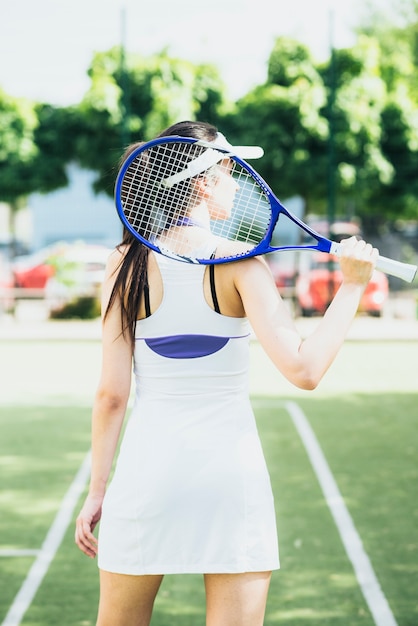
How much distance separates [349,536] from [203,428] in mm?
3398

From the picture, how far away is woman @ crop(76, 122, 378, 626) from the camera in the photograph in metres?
2.23

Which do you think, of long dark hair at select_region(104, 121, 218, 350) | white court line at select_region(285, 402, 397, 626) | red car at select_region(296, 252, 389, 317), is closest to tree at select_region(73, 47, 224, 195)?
red car at select_region(296, 252, 389, 317)

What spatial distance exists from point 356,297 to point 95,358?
12.3 meters

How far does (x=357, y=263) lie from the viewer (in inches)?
88.3

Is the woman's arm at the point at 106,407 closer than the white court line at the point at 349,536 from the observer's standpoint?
Yes

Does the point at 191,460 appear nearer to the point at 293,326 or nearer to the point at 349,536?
the point at 293,326

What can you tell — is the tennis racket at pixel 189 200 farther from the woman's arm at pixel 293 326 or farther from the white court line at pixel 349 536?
the white court line at pixel 349 536

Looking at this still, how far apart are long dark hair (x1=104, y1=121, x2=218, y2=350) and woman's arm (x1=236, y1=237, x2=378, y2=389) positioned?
0.23 meters

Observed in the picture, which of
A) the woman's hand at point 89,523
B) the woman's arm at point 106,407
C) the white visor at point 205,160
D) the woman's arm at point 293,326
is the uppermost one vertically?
the white visor at point 205,160

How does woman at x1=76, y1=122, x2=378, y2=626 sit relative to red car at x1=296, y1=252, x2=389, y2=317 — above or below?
above

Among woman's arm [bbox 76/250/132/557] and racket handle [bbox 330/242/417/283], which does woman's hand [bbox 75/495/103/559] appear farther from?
racket handle [bbox 330/242/417/283]

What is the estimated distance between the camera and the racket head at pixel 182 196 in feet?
7.50

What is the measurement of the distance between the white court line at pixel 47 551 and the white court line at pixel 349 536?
147cm

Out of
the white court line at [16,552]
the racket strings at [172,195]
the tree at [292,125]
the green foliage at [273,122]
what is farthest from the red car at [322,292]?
the racket strings at [172,195]
